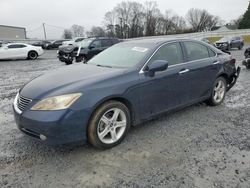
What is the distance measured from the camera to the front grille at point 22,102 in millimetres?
3208

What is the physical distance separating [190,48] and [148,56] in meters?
1.19

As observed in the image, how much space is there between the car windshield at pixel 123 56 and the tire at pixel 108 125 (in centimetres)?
78

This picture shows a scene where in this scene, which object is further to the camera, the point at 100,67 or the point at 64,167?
the point at 100,67

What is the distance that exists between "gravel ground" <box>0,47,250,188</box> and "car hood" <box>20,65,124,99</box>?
2.77 ft

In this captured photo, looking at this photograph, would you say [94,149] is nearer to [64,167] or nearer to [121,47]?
[64,167]

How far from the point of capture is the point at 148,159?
10.4ft

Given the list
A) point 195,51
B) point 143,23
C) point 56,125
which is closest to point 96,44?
point 195,51

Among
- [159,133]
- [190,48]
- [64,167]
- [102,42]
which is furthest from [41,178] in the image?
[102,42]

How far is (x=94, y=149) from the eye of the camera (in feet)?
11.4

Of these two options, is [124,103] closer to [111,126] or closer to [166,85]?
[111,126]

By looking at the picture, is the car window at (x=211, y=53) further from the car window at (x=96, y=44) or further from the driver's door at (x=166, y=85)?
the car window at (x=96, y=44)

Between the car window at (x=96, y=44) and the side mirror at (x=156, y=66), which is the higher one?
the side mirror at (x=156, y=66)

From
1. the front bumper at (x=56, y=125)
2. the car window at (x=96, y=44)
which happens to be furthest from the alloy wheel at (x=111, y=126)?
the car window at (x=96, y=44)

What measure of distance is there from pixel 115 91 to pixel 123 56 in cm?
109
